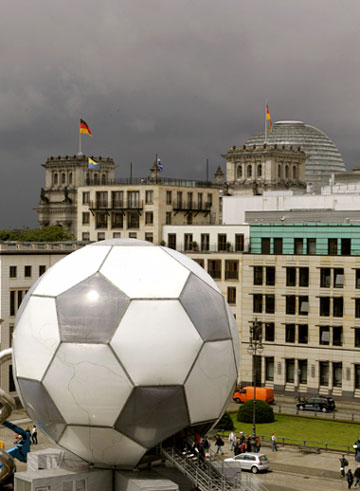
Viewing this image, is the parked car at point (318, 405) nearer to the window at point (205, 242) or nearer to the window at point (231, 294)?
the window at point (231, 294)

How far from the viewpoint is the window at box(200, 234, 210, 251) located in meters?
77.0

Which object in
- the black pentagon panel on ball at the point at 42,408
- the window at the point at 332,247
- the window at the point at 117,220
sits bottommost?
the black pentagon panel on ball at the point at 42,408

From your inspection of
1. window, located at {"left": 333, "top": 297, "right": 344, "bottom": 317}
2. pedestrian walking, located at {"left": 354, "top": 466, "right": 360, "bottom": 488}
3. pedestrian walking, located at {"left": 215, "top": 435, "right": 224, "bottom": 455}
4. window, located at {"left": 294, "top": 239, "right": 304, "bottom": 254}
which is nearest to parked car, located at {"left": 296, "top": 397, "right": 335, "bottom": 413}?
window, located at {"left": 333, "top": 297, "right": 344, "bottom": 317}

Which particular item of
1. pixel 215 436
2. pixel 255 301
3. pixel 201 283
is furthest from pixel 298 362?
pixel 201 283

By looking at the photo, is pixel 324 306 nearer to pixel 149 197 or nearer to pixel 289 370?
pixel 289 370

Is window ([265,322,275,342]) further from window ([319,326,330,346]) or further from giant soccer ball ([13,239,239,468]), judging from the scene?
giant soccer ball ([13,239,239,468])

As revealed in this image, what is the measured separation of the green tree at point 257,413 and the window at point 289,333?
40.9 feet

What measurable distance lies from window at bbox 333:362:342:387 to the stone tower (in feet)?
409

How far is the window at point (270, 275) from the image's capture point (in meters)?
70.9

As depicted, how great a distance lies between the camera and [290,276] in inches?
2756

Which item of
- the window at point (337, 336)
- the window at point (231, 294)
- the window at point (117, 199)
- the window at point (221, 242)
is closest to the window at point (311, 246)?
the window at point (337, 336)

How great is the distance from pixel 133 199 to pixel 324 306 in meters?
20.8

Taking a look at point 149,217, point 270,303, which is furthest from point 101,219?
point 270,303

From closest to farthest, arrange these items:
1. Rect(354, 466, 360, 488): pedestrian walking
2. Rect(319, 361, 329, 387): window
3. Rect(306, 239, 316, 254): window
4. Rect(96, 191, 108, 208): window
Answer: Rect(354, 466, 360, 488): pedestrian walking
Rect(319, 361, 329, 387): window
Rect(306, 239, 316, 254): window
Rect(96, 191, 108, 208): window
